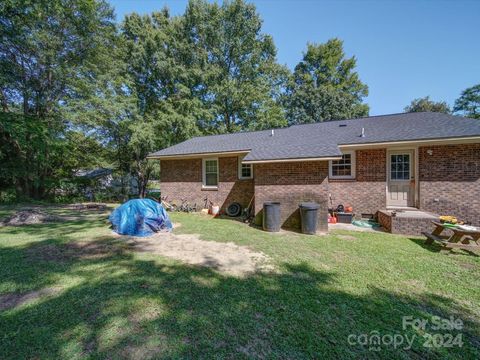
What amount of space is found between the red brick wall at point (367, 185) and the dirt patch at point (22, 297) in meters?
9.45

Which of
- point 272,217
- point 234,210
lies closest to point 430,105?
point 234,210

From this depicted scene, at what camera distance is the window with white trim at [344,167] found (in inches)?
368

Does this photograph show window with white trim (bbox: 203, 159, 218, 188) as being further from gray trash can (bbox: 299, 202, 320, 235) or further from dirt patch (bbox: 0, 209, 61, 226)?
dirt patch (bbox: 0, 209, 61, 226)

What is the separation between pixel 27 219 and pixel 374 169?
1431cm

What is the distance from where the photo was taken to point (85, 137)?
58.9 ft

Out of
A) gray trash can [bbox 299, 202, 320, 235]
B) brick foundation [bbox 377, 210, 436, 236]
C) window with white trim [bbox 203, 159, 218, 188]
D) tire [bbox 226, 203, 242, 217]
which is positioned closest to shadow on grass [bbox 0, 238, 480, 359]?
gray trash can [bbox 299, 202, 320, 235]

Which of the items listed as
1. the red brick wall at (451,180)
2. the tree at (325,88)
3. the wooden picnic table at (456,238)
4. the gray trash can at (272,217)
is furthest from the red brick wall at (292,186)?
the tree at (325,88)

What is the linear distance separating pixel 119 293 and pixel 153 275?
72 centimetres

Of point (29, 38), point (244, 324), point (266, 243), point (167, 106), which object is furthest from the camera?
point (167, 106)

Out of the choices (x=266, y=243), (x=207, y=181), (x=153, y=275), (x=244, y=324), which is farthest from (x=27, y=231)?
(x=244, y=324)

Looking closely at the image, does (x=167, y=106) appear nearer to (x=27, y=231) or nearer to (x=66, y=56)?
(x=66, y=56)

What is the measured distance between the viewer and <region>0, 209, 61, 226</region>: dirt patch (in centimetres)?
836

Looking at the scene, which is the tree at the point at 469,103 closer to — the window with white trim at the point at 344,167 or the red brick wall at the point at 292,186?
the window with white trim at the point at 344,167

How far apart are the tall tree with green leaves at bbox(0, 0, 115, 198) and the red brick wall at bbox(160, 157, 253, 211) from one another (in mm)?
7974
